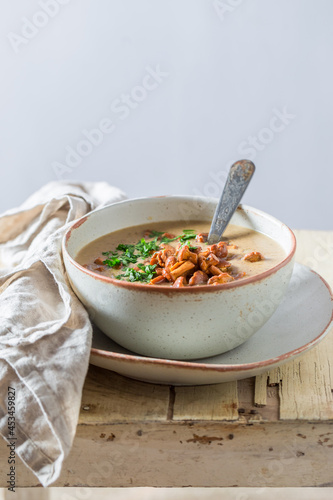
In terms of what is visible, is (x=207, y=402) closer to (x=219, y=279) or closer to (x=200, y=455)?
(x=200, y=455)

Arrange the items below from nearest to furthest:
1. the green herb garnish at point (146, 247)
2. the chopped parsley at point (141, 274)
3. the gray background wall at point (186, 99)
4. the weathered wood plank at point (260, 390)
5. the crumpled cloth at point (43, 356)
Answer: the crumpled cloth at point (43, 356)
the weathered wood plank at point (260, 390)
the chopped parsley at point (141, 274)
the green herb garnish at point (146, 247)
the gray background wall at point (186, 99)

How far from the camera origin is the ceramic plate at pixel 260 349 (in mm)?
1036

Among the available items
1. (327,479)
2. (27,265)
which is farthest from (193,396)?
(27,265)

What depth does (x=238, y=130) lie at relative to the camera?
359 centimetres

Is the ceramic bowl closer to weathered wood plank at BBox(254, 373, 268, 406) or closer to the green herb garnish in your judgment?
weathered wood plank at BBox(254, 373, 268, 406)

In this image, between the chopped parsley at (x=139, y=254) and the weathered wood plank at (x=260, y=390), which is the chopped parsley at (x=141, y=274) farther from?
the weathered wood plank at (x=260, y=390)

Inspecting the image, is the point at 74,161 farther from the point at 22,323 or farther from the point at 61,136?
the point at 22,323

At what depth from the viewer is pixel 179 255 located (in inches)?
47.9

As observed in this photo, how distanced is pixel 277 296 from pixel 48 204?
0.85 metres

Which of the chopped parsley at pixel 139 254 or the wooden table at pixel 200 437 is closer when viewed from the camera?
the wooden table at pixel 200 437

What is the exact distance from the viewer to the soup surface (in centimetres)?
120

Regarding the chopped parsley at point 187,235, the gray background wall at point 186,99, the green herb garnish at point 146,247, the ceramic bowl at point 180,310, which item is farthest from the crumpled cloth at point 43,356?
the gray background wall at point 186,99

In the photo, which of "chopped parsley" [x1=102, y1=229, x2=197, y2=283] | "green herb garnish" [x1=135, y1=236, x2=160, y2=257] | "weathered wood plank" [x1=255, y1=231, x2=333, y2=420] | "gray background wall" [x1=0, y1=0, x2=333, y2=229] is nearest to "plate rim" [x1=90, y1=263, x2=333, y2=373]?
"weathered wood plank" [x1=255, y1=231, x2=333, y2=420]

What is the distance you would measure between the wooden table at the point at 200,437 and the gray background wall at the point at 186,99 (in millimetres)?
2611
